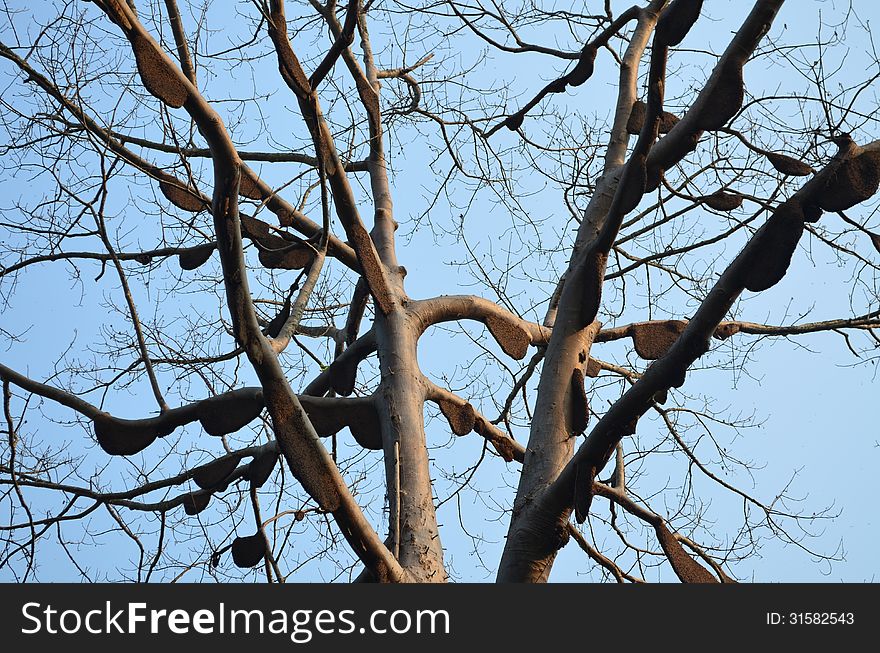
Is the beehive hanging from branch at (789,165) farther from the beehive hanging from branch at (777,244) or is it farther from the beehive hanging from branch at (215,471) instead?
the beehive hanging from branch at (215,471)

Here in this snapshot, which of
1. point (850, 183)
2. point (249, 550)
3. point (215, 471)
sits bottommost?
point (249, 550)

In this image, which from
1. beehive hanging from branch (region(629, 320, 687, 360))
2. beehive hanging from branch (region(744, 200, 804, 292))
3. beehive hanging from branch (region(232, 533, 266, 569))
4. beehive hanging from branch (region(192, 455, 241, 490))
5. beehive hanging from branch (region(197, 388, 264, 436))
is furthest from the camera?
beehive hanging from branch (region(629, 320, 687, 360))

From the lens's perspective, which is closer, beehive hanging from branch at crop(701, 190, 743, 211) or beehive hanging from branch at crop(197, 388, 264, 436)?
beehive hanging from branch at crop(197, 388, 264, 436)

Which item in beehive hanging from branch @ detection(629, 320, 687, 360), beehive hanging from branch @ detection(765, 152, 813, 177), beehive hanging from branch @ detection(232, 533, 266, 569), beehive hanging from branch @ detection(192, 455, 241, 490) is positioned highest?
beehive hanging from branch @ detection(765, 152, 813, 177)

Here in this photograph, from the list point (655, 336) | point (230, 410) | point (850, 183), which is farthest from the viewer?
point (655, 336)

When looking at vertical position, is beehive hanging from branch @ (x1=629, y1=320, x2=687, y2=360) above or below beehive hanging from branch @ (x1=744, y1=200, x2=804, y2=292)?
above

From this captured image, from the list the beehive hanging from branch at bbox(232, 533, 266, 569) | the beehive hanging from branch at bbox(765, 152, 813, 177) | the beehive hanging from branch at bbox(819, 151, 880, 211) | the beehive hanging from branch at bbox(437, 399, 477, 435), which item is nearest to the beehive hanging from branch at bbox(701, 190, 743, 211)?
the beehive hanging from branch at bbox(765, 152, 813, 177)

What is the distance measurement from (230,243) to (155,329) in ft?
6.29

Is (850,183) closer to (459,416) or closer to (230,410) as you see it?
(459,416)

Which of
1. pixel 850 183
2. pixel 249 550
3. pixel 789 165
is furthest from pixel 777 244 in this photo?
pixel 249 550

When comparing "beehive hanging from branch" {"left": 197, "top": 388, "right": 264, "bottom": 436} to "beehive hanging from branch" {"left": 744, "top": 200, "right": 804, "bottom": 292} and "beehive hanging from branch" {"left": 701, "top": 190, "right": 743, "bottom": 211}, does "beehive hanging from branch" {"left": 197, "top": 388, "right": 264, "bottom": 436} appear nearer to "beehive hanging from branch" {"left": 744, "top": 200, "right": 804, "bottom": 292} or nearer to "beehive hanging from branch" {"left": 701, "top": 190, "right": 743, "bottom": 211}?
"beehive hanging from branch" {"left": 744, "top": 200, "right": 804, "bottom": 292}

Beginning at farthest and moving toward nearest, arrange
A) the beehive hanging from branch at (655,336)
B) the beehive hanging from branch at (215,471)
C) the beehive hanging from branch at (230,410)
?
1. the beehive hanging from branch at (655,336)
2. the beehive hanging from branch at (215,471)
3. the beehive hanging from branch at (230,410)

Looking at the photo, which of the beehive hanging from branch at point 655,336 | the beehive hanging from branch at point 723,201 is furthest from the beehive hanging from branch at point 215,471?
the beehive hanging from branch at point 723,201
